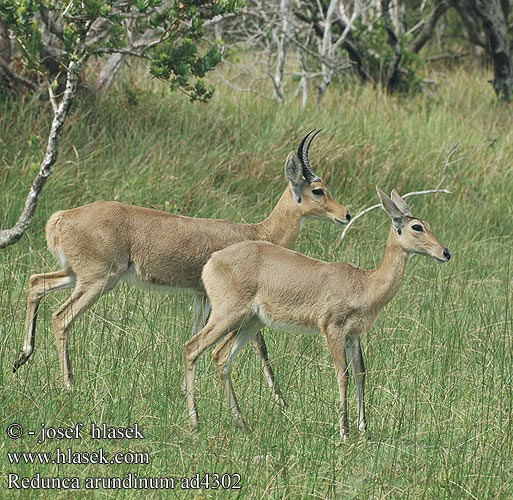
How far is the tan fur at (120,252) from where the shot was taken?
5613 mm

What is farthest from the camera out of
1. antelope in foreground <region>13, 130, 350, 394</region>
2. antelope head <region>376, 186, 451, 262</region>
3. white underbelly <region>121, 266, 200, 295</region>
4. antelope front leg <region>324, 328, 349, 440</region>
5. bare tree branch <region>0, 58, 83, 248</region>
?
bare tree branch <region>0, 58, 83, 248</region>

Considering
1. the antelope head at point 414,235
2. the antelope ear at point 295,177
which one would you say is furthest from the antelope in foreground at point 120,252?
the antelope head at point 414,235

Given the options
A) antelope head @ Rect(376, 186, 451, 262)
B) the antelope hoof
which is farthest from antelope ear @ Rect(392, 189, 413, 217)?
the antelope hoof

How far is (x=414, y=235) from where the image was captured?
4.90m

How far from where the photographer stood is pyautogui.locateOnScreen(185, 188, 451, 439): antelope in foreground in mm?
4770

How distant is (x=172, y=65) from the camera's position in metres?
7.03

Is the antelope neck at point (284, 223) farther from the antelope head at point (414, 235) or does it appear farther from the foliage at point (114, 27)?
the antelope head at point (414, 235)

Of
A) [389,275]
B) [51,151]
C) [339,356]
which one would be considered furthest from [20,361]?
[51,151]

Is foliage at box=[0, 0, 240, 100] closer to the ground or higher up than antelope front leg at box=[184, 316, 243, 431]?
higher up

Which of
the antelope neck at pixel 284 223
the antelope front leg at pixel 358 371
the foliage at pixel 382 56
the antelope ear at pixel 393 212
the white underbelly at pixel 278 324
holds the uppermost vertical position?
the foliage at pixel 382 56

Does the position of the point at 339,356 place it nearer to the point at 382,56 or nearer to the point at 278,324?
the point at 278,324

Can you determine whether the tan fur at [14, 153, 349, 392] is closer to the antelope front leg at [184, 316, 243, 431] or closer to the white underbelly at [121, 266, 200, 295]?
the white underbelly at [121, 266, 200, 295]

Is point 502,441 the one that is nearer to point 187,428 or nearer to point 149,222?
point 187,428

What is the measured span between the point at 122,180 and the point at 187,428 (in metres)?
4.06
